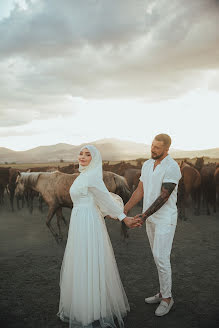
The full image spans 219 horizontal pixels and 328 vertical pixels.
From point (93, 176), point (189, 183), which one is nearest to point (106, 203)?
point (93, 176)

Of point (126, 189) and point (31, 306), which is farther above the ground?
point (126, 189)

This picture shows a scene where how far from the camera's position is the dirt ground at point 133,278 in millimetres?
3527

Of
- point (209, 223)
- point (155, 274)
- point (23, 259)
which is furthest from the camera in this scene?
point (209, 223)

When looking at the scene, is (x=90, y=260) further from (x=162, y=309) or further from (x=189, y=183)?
(x=189, y=183)

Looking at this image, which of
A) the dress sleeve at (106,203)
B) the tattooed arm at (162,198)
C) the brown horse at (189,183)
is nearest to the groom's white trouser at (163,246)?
the tattooed arm at (162,198)

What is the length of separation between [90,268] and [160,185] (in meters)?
1.28

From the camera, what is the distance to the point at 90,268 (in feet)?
10.0

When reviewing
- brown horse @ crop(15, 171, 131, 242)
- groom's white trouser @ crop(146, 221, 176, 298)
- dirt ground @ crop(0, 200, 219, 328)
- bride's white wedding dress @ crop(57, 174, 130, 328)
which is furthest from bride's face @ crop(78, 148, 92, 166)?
brown horse @ crop(15, 171, 131, 242)

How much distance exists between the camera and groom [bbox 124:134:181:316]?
3236 millimetres

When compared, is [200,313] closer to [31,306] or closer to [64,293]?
[64,293]

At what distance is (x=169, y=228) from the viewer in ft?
10.8

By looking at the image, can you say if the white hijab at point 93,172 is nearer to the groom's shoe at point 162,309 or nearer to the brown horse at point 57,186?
the groom's shoe at point 162,309

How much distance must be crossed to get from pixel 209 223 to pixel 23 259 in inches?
256

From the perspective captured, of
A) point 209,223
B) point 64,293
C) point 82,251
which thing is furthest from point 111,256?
point 209,223
